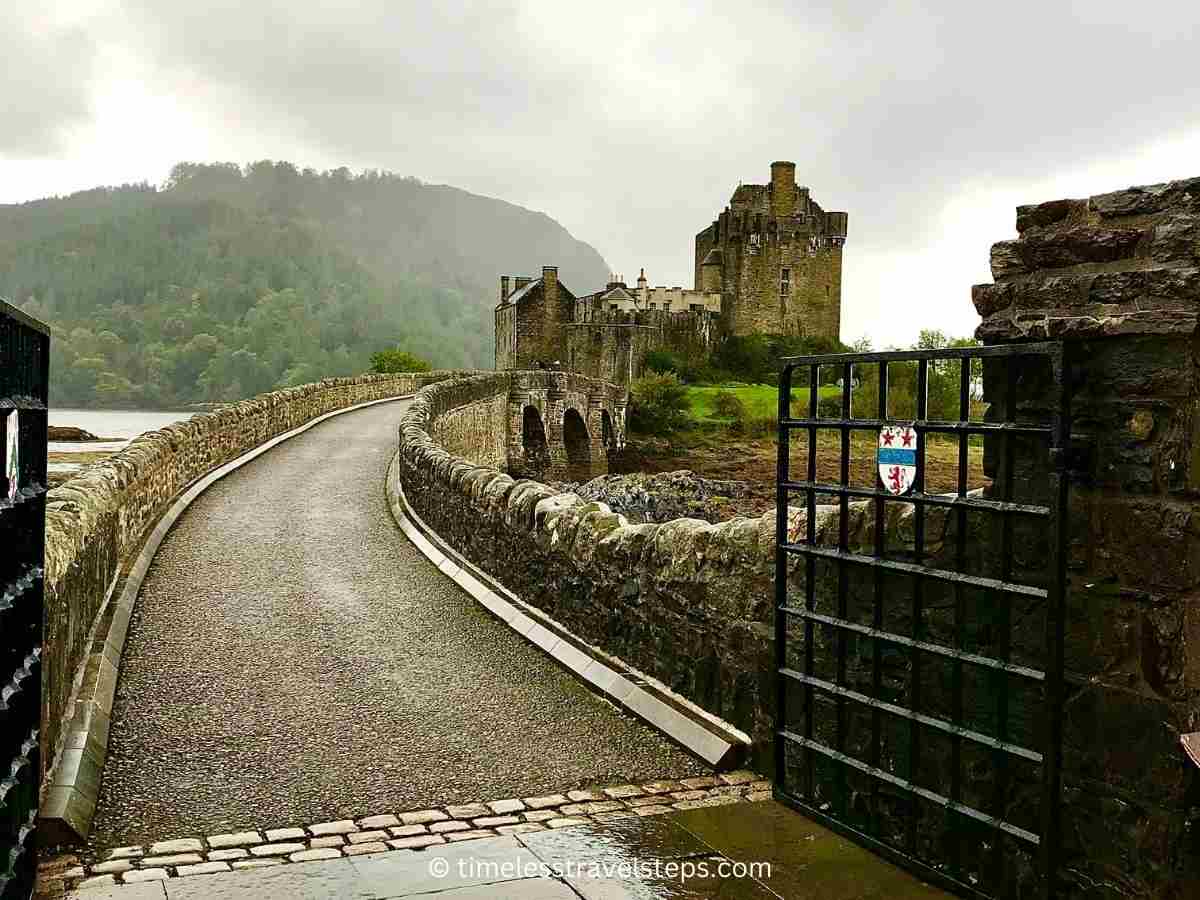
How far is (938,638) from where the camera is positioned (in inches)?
157

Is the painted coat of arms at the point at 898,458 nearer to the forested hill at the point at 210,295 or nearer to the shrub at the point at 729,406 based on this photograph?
the shrub at the point at 729,406

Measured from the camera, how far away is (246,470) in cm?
1670

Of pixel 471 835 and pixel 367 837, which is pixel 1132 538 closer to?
pixel 471 835

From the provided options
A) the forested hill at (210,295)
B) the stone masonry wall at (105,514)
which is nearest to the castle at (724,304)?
the forested hill at (210,295)

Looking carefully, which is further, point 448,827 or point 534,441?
point 534,441

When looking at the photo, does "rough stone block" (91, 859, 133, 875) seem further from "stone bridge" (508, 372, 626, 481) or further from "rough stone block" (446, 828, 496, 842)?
"stone bridge" (508, 372, 626, 481)

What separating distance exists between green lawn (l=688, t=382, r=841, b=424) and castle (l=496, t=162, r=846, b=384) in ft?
15.1

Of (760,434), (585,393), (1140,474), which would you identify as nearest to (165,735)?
(1140,474)

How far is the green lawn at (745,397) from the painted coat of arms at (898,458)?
47810mm

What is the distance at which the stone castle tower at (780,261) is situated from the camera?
64562 millimetres

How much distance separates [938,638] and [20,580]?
303cm

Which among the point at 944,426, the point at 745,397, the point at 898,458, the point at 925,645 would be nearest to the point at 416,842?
the point at 925,645

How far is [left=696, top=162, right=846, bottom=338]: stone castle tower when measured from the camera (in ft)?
212

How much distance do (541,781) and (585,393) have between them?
40376mm
